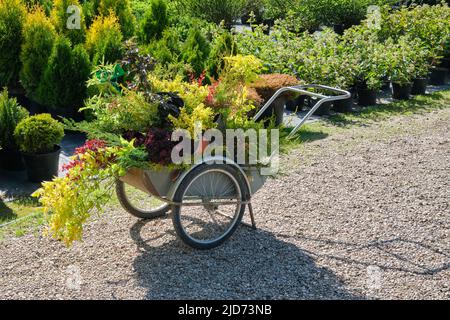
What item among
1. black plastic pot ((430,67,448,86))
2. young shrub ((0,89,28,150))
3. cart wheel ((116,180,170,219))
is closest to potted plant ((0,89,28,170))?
young shrub ((0,89,28,150))

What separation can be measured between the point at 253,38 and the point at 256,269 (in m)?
6.05

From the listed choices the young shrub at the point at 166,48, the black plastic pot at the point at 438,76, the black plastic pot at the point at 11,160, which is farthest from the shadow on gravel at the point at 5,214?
the black plastic pot at the point at 438,76

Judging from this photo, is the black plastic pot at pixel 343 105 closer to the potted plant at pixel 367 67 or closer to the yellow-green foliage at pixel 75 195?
the potted plant at pixel 367 67

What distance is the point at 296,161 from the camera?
656cm

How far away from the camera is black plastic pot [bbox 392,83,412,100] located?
31.3 ft

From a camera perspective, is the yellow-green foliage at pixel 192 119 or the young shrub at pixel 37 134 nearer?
the yellow-green foliage at pixel 192 119

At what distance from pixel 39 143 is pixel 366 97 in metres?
5.28

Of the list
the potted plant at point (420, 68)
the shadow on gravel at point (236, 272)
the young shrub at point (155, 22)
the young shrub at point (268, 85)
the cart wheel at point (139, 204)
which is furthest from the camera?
the potted plant at point (420, 68)

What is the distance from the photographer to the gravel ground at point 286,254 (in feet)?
13.0

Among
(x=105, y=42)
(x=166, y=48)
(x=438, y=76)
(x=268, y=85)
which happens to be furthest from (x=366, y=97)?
(x=105, y=42)

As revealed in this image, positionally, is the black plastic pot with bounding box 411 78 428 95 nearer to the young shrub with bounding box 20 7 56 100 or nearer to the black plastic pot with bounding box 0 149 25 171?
the young shrub with bounding box 20 7 56 100

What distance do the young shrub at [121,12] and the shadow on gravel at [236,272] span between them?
478 centimetres
